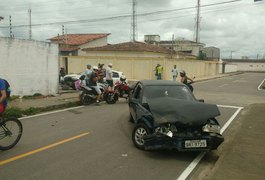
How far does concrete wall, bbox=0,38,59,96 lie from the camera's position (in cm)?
1438

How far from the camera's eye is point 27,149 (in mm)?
7195

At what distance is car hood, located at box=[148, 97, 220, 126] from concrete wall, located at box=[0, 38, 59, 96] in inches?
362

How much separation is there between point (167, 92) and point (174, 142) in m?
2.34

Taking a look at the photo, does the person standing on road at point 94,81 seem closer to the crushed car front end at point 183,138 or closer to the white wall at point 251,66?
the crushed car front end at point 183,138

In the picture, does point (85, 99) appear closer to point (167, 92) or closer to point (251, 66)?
point (167, 92)

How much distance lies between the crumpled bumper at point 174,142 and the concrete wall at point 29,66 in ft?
31.5

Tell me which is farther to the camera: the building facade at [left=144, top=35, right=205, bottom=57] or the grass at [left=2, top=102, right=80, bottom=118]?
the building facade at [left=144, top=35, right=205, bottom=57]

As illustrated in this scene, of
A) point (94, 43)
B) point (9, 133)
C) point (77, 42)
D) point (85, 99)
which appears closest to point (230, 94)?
point (85, 99)

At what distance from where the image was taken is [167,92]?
8.70 meters

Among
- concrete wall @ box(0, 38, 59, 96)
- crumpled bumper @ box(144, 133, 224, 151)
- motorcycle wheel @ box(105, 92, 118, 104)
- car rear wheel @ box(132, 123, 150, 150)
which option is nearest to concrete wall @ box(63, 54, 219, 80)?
concrete wall @ box(0, 38, 59, 96)

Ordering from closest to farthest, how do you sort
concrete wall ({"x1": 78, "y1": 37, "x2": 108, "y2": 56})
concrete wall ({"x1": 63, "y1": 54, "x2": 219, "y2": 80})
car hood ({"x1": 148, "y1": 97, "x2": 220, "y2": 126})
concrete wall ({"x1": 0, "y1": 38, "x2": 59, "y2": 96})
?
car hood ({"x1": 148, "y1": 97, "x2": 220, "y2": 126}), concrete wall ({"x1": 0, "y1": 38, "x2": 59, "y2": 96}), concrete wall ({"x1": 63, "y1": 54, "x2": 219, "y2": 80}), concrete wall ({"x1": 78, "y1": 37, "x2": 108, "y2": 56})

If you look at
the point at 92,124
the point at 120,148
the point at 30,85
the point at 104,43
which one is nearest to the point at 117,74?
the point at 30,85

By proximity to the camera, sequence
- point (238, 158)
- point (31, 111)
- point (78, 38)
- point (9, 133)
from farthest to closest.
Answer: point (78, 38), point (31, 111), point (9, 133), point (238, 158)

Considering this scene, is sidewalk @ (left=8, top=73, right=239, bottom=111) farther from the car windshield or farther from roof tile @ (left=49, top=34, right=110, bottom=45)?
roof tile @ (left=49, top=34, right=110, bottom=45)
